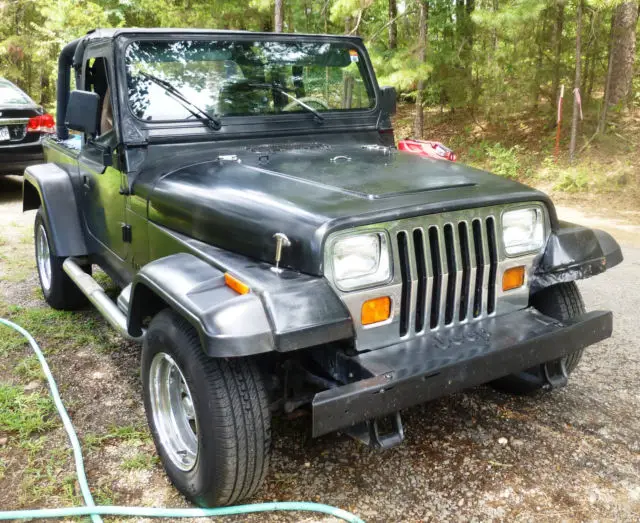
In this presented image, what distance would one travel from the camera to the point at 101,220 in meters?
3.85

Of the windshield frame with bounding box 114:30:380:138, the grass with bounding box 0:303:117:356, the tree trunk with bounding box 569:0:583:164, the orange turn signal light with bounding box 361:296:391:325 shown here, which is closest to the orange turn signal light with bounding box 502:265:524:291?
the orange turn signal light with bounding box 361:296:391:325

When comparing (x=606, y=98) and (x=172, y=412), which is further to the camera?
(x=606, y=98)

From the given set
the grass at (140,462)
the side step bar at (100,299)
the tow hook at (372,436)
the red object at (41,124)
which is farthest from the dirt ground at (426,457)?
the red object at (41,124)

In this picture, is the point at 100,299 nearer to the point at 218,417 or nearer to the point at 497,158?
the point at 218,417

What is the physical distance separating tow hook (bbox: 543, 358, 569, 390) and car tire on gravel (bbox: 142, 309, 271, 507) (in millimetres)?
1431

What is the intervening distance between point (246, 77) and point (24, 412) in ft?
7.09

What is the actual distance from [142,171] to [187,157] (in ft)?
0.79

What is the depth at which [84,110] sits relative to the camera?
3.18m

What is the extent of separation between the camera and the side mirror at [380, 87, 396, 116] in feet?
13.0

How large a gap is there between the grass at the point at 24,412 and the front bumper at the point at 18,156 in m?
6.06

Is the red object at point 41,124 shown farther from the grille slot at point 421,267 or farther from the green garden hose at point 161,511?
the grille slot at point 421,267

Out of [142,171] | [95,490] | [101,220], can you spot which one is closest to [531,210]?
[142,171]

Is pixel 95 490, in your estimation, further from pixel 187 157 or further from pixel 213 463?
pixel 187 157

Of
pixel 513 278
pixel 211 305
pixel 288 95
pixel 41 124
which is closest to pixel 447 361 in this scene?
pixel 513 278
